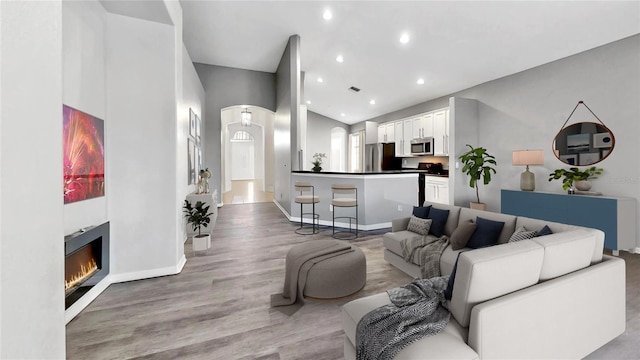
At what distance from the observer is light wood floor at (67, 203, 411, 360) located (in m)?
1.80

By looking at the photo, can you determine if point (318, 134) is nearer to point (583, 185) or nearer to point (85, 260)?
point (583, 185)

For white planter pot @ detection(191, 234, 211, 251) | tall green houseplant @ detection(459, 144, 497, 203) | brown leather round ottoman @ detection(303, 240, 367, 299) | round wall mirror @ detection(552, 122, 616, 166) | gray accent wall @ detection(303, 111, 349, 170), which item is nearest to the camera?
brown leather round ottoman @ detection(303, 240, 367, 299)

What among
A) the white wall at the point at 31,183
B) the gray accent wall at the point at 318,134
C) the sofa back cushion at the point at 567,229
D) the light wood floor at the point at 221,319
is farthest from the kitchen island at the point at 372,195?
the gray accent wall at the point at 318,134

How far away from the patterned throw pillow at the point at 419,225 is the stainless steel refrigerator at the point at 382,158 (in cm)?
496

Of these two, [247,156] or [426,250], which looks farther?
[247,156]

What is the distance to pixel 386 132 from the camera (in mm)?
8469

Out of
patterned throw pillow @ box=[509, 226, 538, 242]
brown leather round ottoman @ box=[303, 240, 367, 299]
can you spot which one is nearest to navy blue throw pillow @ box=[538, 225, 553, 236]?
patterned throw pillow @ box=[509, 226, 538, 242]

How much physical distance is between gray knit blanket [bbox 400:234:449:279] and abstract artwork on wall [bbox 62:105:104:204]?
3.15 meters

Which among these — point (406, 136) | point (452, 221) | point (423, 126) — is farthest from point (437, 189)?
point (452, 221)

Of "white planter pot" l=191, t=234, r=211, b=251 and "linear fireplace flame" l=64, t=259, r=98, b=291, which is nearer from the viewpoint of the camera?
"linear fireplace flame" l=64, t=259, r=98, b=291

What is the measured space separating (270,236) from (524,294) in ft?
12.4

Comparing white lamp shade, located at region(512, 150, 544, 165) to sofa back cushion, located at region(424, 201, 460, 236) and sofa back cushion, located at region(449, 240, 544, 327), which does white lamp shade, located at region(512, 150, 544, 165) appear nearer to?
sofa back cushion, located at region(424, 201, 460, 236)

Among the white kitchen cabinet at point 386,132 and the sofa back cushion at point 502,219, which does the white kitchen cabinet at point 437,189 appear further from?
the sofa back cushion at point 502,219

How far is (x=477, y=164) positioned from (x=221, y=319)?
5.18 metres
